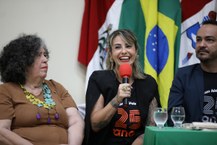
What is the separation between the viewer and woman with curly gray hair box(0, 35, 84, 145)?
206 centimetres

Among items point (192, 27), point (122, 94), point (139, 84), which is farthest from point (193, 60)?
point (122, 94)

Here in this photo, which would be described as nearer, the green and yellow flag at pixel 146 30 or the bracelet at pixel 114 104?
the bracelet at pixel 114 104

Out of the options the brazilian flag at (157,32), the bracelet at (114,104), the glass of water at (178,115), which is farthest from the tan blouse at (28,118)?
the brazilian flag at (157,32)

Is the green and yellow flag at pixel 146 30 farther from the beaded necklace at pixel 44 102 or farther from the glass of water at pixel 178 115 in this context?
the glass of water at pixel 178 115

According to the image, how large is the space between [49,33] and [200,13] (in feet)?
4.44

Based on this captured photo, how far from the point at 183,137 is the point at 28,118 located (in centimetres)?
103

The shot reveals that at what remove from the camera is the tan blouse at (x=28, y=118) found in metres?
2.06

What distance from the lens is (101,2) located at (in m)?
2.95

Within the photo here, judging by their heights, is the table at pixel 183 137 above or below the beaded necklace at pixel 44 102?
below

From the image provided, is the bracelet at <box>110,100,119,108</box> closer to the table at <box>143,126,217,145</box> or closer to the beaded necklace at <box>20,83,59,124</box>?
the beaded necklace at <box>20,83,59,124</box>

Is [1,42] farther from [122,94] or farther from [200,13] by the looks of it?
[200,13]

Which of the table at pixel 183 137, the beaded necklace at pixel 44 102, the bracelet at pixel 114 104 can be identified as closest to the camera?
the table at pixel 183 137

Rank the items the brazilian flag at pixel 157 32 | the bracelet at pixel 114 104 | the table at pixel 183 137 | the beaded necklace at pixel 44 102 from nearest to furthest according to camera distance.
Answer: the table at pixel 183 137, the bracelet at pixel 114 104, the beaded necklace at pixel 44 102, the brazilian flag at pixel 157 32

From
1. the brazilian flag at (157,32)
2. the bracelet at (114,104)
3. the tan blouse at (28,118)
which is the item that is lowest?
the tan blouse at (28,118)
